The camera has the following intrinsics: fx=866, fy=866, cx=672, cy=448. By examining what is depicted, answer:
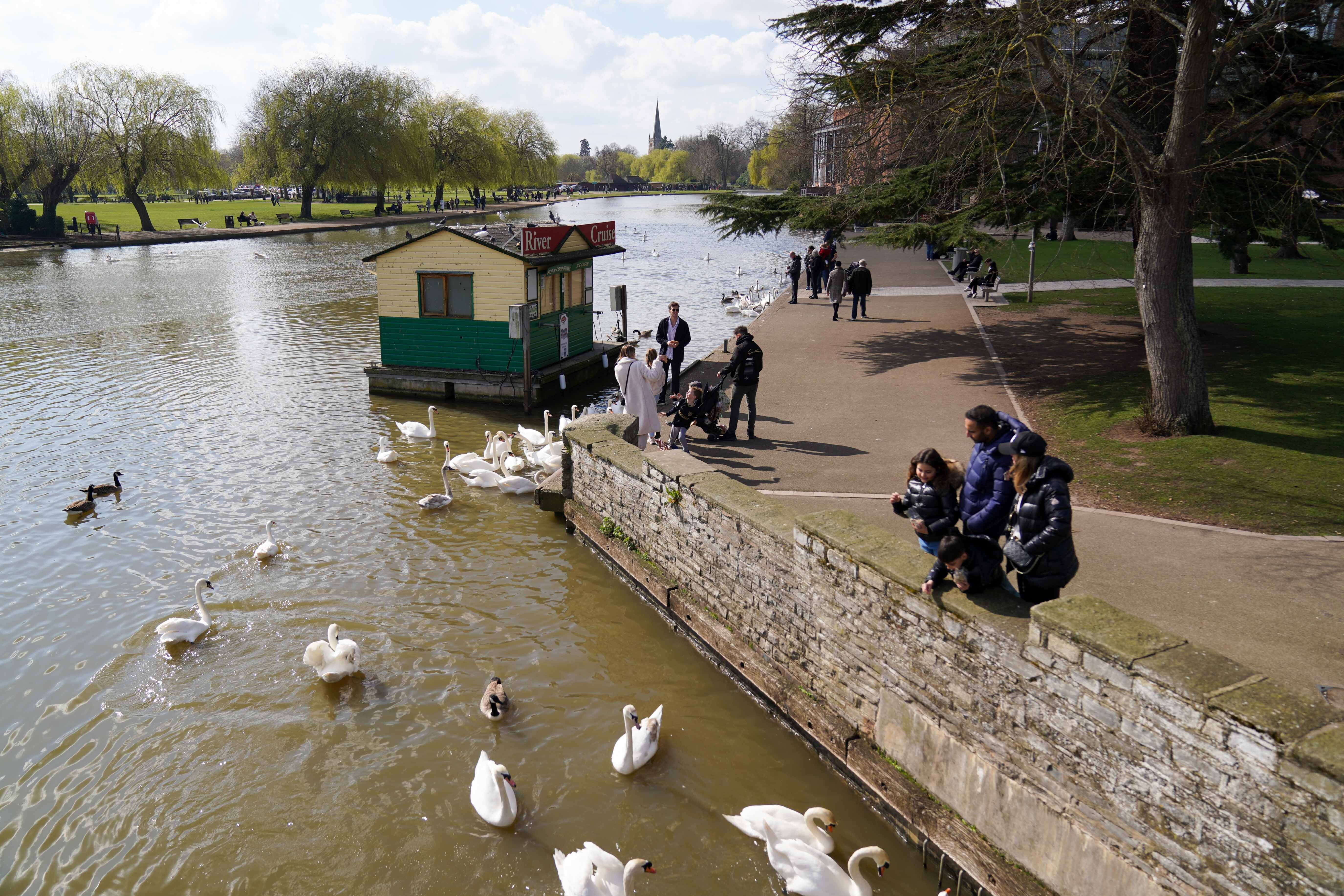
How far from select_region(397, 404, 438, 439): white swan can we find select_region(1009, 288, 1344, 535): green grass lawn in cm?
1075

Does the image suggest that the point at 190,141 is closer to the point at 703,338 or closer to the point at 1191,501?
the point at 703,338

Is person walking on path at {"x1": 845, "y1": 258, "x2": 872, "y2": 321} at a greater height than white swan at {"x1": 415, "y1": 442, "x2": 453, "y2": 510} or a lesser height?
greater

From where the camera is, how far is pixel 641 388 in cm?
1297

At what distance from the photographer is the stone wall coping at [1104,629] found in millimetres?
4957

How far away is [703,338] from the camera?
26688 mm

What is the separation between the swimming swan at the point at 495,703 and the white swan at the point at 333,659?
4.60ft

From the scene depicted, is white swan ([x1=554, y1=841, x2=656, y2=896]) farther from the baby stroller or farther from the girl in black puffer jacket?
the baby stroller

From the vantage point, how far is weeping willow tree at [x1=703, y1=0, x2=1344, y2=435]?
12141 millimetres

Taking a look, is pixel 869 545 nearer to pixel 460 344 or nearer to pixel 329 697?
pixel 329 697

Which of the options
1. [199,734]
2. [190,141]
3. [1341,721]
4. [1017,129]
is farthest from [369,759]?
[190,141]

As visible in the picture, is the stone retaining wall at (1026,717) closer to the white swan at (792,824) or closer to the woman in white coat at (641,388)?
the white swan at (792,824)

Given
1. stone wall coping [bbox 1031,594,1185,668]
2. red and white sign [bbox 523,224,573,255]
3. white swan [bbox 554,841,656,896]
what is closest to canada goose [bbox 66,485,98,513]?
red and white sign [bbox 523,224,573,255]

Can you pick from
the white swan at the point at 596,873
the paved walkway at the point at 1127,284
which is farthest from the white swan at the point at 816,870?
the paved walkway at the point at 1127,284

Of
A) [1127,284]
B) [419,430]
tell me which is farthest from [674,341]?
[1127,284]
